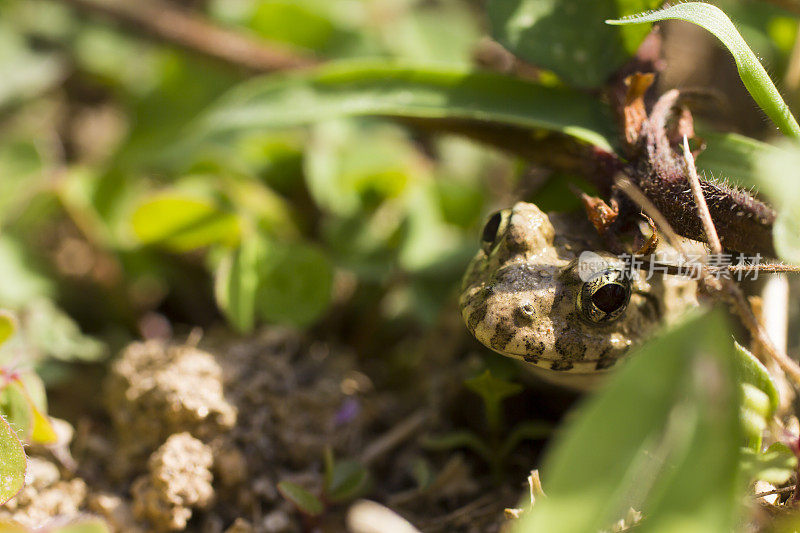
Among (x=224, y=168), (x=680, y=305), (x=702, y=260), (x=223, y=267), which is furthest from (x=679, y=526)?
(x=224, y=168)

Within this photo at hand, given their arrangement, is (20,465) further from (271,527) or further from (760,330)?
Result: (760,330)

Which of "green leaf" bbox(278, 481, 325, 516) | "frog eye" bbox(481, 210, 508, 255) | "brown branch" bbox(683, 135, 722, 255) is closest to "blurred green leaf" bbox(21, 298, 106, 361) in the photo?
"green leaf" bbox(278, 481, 325, 516)

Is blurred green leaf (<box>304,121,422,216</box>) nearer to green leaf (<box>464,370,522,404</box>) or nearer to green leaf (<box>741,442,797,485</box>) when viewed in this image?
green leaf (<box>464,370,522,404</box>)

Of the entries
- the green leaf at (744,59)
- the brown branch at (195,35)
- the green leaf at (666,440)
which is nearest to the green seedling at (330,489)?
the green leaf at (666,440)

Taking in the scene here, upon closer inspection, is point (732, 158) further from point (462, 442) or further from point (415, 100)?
point (462, 442)

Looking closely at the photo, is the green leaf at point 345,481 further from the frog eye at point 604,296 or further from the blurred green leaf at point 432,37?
the blurred green leaf at point 432,37
